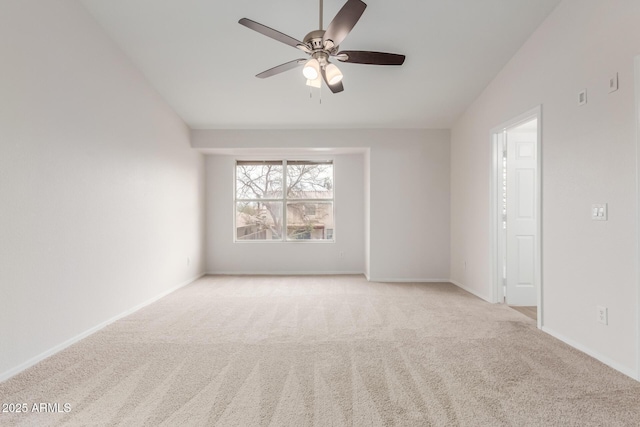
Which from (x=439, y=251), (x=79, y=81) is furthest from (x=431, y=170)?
(x=79, y=81)

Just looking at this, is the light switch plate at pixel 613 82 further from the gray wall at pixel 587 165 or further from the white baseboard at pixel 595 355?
the white baseboard at pixel 595 355

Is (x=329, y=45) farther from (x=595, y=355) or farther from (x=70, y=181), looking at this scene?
(x=595, y=355)

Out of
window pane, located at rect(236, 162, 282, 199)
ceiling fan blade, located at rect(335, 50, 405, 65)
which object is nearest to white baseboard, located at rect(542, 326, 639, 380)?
ceiling fan blade, located at rect(335, 50, 405, 65)

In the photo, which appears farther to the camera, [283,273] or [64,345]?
[283,273]

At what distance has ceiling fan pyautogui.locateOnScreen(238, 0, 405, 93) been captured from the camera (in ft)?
7.32

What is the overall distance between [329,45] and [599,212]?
2.41 meters

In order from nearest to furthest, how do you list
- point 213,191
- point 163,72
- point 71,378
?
1. point 71,378
2. point 163,72
3. point 213,191

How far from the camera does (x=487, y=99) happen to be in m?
4.32

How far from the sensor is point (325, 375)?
230 centimetres

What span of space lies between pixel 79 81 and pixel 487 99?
177 inches

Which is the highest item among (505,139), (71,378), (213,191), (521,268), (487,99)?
(487,99)

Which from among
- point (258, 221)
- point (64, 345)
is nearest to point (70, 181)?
point (64, 345)

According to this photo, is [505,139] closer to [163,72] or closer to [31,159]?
[163,72]

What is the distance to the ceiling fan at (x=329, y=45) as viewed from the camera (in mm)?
2230
